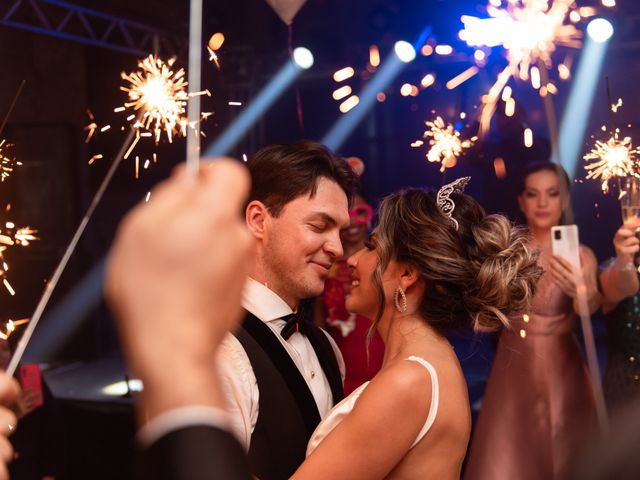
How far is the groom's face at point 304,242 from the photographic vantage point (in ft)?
Result: 6.91

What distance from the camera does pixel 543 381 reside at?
3.12 meters

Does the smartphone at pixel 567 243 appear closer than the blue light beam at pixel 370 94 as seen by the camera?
Yes

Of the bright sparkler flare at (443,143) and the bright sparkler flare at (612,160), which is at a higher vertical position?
the bright sparkler flare at (443,143)

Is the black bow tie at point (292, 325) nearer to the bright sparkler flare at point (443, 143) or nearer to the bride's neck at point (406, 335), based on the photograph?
the bride's neck at point (406, 335)

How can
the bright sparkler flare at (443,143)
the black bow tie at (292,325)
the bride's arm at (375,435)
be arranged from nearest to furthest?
the bride's arm at (375,435)
the black bow tie at (292,325)
the bright sparkler flare at (443,143)

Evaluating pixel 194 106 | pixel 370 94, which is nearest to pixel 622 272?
pixel 194 106

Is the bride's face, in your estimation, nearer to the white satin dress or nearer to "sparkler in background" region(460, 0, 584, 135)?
the white satin dress

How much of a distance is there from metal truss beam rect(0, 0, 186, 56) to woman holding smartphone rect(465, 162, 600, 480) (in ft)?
7.79

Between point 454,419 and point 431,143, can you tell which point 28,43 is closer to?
point 431,143

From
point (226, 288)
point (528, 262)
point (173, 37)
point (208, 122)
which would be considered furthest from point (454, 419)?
point (173, 37)

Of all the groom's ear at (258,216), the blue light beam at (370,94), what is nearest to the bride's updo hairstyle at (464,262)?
the groom's ear at (258,216)

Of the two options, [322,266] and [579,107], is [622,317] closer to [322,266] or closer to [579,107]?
[579,107]

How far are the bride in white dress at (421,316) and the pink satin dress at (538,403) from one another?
4.34ft

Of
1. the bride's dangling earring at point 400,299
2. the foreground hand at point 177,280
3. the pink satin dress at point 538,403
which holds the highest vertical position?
the foreground hand at point 177,280
